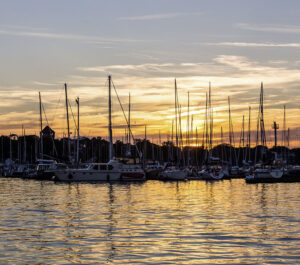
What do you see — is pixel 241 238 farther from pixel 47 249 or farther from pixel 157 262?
pixel 47 249

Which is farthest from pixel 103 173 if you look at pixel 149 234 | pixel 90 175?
pixel 149 234

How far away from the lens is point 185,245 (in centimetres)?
2494

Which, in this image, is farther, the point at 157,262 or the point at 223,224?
the point at 223,224

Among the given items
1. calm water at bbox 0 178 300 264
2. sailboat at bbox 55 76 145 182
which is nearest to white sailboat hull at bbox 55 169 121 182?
sailboat at bbox 55 76 145 182

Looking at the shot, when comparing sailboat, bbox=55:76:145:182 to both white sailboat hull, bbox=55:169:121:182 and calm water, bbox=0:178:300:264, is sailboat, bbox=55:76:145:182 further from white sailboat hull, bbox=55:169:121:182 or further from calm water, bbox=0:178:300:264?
calm water, bbox=0:178:300:264

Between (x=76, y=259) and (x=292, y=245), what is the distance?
9.64 m

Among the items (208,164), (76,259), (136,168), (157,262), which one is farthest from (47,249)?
(208,164)

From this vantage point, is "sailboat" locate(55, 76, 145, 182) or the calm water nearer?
the calm water

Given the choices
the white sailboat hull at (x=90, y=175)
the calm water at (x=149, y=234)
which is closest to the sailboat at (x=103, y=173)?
the white sailboat hull at (x=90, y=175)

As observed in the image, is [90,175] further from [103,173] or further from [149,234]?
[149,234]

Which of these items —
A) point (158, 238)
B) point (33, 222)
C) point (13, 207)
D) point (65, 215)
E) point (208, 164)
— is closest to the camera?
point (158, 238)

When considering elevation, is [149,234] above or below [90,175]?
below

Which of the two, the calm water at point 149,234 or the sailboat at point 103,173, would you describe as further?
the sailboat at point 103,173

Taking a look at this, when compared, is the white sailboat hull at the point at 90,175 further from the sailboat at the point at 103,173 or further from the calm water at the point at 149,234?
the calm water at the point at 149,234
